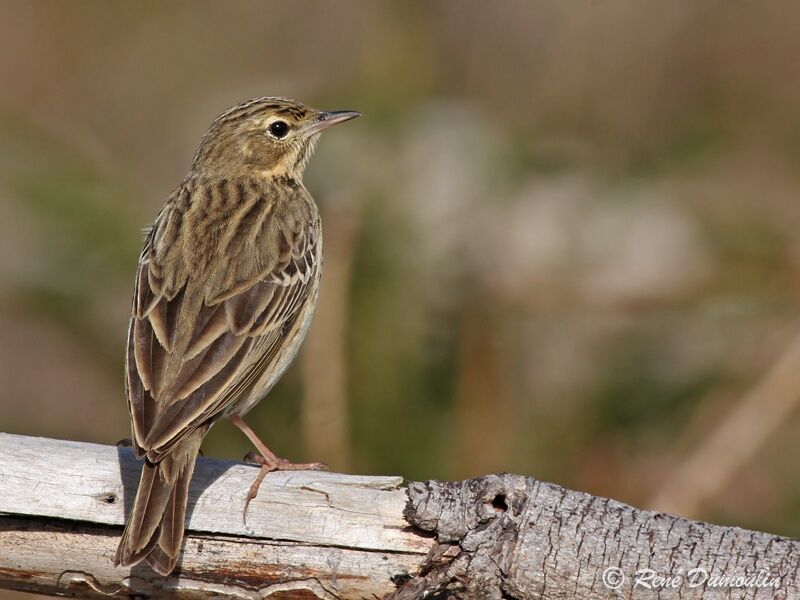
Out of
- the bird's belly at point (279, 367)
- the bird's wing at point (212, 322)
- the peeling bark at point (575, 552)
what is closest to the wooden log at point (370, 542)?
the peeling bark at point (575, 552)

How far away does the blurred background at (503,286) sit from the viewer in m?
8.28

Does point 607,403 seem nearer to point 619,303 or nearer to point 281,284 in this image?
point 619,303

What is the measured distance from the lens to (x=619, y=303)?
928 centimetres

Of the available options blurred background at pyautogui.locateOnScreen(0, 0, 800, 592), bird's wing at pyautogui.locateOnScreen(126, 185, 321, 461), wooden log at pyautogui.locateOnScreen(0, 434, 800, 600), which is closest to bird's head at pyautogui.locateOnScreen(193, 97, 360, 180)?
bird's wing at pyautogui.locateOnScreen(126, 185, 321, 461)

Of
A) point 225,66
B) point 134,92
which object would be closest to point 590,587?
point 225,66

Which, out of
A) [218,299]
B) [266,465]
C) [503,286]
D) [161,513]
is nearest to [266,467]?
[266,465]

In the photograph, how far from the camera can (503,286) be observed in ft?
30.0

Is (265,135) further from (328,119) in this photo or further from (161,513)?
(161,513)

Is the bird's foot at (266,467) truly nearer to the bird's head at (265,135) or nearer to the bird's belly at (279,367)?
the bird's belly at (279,367)

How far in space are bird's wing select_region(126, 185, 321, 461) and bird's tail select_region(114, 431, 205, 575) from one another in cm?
13

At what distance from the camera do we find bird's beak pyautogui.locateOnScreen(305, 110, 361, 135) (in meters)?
7.86

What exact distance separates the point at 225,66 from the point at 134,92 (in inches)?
55.7

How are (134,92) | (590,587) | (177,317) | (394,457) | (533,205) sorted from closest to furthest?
(590,587)
(177,317)
(394,457)
(533,205)
(134,92)

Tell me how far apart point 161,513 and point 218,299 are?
4.76ft
